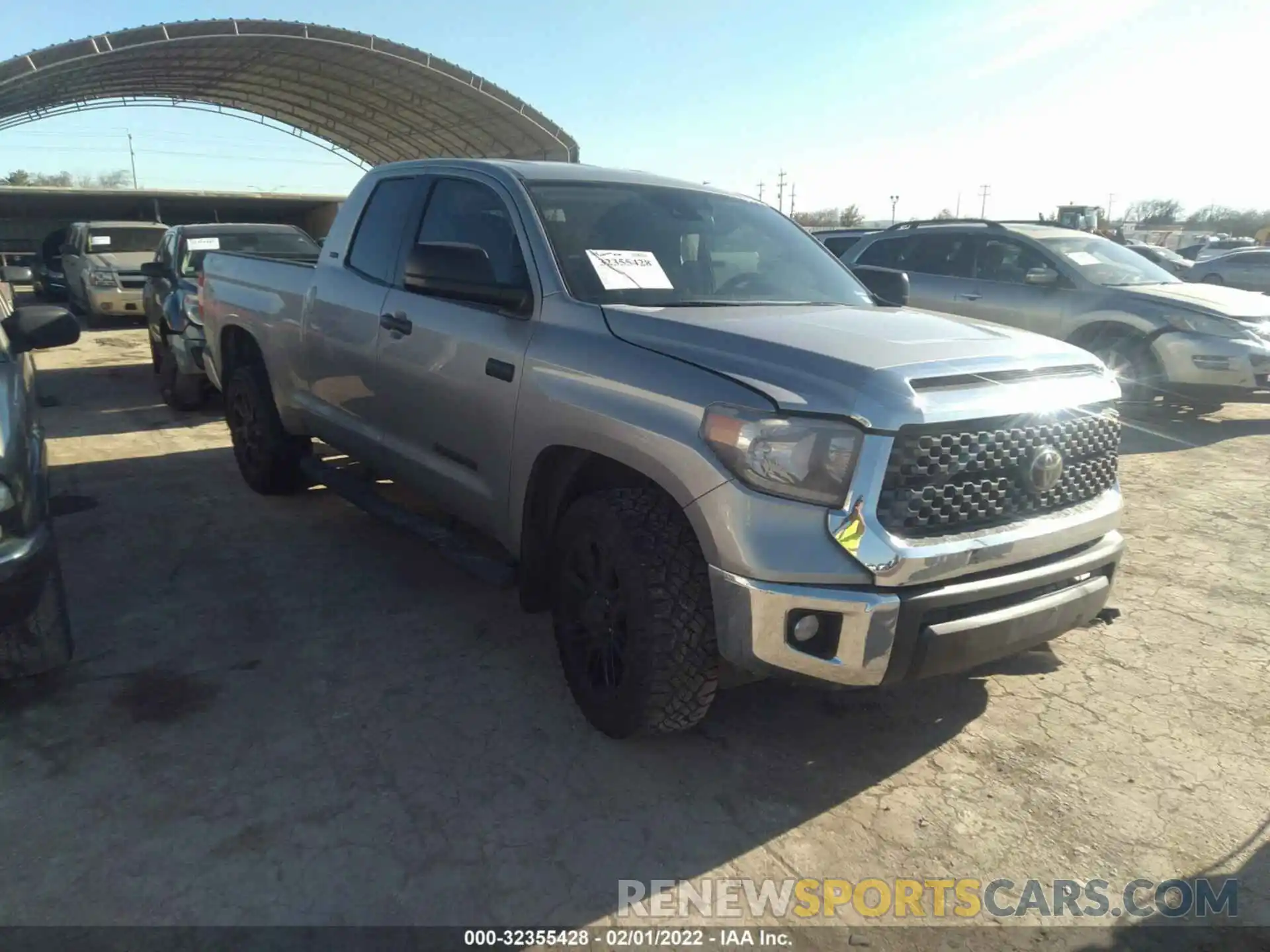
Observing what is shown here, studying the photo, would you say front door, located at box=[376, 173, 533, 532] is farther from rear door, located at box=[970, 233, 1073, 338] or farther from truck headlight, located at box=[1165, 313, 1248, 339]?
truck headlight, located at box=[1165, 313, 1248, 339]

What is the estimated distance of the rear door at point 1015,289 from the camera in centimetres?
855

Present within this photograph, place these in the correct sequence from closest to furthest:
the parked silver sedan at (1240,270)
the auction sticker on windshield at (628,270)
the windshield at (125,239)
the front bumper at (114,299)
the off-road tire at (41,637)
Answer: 1. the off-road tire at (41,637)
2. the auction sticker on windshield at (628,270)
3. the front bumper at (114,299)
4. the windshield at (125,239)
5. the parked silver sedan at (1240,270)

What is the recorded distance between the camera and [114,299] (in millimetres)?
14047

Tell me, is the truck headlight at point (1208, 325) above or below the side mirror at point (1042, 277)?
below

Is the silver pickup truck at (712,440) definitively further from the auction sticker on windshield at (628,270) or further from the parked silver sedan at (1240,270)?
the parked silver sedan at (1240,270)

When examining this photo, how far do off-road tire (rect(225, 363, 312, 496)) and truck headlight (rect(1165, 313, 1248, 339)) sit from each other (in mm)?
7386

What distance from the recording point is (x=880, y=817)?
284cm

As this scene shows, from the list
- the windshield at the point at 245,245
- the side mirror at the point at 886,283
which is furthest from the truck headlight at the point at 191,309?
the side mirror at the point at 886,283

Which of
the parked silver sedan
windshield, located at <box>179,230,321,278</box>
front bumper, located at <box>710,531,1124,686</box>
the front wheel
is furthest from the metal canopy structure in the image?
front bumper, located at <box>710,531,1124,686</box>

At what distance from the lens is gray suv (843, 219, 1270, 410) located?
314 inches

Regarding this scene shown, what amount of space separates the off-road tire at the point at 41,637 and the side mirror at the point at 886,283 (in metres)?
3.61

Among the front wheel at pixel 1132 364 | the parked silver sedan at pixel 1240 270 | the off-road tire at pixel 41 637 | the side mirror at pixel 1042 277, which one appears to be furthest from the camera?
the parked silver sedan at pixel 1240 270

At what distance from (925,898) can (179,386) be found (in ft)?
26.8

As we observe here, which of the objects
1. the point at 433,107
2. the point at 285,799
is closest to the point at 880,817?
the point at 285,799
